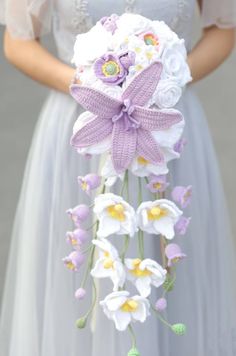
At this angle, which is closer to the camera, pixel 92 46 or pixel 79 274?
pixel 92 46

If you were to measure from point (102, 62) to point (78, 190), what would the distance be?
551 millimetres

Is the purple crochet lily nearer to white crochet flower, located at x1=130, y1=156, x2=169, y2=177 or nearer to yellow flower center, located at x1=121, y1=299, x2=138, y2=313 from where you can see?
white crochet flower, located at x1=130, y1=156, x2=169, y2=177

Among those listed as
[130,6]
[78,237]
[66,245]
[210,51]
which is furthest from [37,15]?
[78,237]

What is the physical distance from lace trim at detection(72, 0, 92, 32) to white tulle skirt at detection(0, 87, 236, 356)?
0.16 m

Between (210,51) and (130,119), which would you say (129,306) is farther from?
(210,51)

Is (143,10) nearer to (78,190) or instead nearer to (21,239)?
(78,190)

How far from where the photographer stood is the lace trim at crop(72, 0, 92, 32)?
6.68 feet

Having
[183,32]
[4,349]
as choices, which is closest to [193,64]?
[183,32]

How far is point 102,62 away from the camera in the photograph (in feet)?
5.37

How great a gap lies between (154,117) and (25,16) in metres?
0.56

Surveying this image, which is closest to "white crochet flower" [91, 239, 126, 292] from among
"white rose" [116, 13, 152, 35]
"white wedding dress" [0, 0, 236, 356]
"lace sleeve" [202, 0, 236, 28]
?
"white rose" [116, 13, 152, 35]

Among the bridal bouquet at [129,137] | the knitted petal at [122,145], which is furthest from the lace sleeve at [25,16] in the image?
the knitted petal at [122,145]

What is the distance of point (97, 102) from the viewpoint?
1.60 meters

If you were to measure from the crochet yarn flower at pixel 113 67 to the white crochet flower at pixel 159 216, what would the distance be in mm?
196
